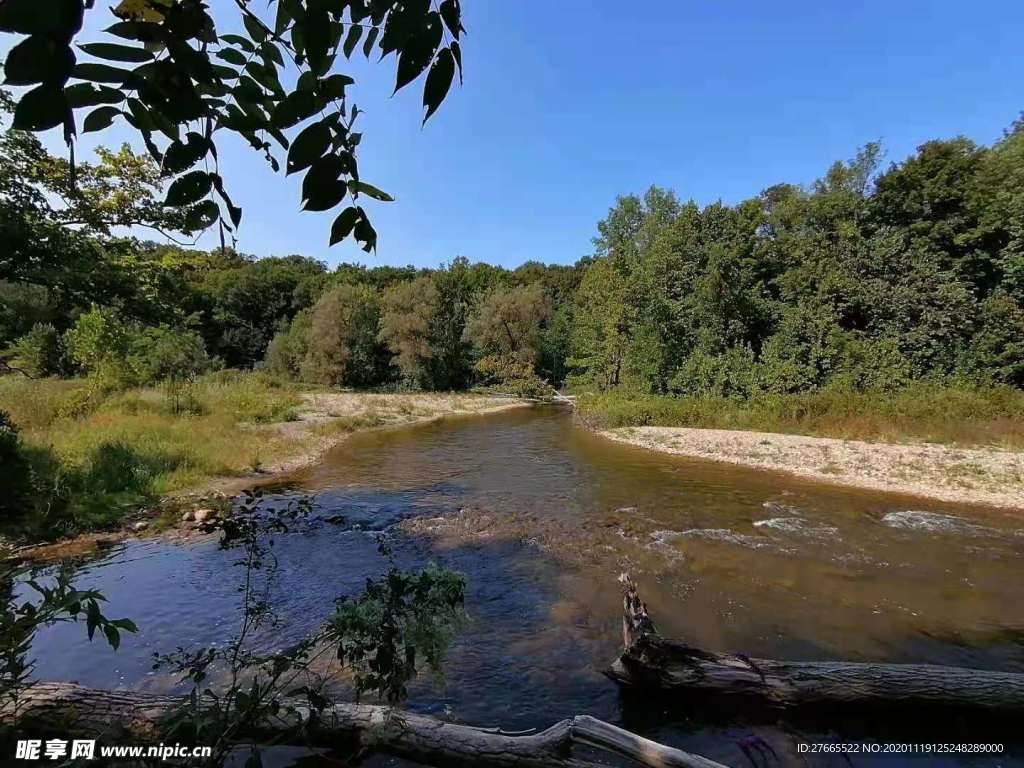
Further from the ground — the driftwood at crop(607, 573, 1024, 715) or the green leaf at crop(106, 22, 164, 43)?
the green leaf at crop(106, 22, 164, 43)

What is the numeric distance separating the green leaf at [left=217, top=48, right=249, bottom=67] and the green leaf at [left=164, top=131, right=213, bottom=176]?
28cm

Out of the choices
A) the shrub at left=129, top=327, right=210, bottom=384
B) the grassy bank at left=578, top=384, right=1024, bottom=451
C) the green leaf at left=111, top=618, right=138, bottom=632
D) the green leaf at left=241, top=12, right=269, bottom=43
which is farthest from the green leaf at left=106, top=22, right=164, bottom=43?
the shrub at left=129, top=327, right=210, bottom=384

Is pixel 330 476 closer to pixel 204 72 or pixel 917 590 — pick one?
→ pixel 917 590

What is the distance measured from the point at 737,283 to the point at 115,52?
2351 cm

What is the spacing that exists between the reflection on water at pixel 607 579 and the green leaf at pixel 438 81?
137 inches

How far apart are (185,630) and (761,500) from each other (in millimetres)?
10541

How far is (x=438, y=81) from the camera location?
1.03m

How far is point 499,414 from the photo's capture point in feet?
97.7

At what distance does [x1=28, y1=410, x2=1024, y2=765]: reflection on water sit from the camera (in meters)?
4.80

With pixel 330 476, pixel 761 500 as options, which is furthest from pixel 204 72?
pixel 330 476

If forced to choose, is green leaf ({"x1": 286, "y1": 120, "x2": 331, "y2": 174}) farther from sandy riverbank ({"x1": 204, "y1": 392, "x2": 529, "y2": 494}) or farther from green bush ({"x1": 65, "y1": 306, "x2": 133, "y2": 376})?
green bush ({"x1": 65, "y1": 306, "x2": 133, "y2": 376})

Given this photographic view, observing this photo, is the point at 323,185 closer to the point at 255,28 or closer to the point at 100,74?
the point at 100,74

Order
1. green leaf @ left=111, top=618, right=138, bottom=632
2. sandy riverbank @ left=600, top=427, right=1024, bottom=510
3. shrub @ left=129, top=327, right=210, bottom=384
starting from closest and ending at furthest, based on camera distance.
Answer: green leaf @ left=111, top=618, right=138, bottom=632
sandy riverbank @ left=600, top=427, right=1024, bottom=510
shrub @ left=129, top=327, right=210, bottom=384

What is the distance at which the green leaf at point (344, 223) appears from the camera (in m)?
1.29
